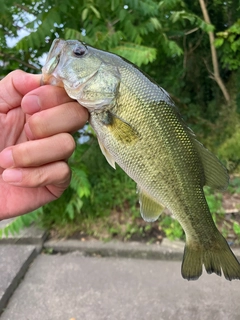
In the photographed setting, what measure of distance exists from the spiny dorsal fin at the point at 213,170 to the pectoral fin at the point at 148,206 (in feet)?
0.94

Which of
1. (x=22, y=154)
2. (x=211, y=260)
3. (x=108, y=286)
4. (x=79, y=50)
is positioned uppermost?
(x=79, y=50)

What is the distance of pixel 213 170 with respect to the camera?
1679mm

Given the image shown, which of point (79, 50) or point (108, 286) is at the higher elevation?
point (79, 50)

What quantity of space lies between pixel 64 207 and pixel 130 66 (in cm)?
295

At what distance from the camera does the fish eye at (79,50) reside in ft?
4.94

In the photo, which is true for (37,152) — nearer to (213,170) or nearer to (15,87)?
(15,87)

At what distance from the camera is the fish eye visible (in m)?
1.50

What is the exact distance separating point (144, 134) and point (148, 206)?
0.40 metres

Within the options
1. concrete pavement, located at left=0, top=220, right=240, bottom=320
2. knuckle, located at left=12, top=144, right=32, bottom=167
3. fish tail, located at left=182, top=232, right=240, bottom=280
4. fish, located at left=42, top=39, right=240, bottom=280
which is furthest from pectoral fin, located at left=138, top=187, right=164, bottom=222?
concrete pavement, located at left=0, top=220, right=240, bottom=320

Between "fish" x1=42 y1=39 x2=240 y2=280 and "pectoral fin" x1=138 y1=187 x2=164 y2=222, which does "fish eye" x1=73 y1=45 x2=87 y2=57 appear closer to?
"fish" x1=42 y1=39 x2=240 y2=280

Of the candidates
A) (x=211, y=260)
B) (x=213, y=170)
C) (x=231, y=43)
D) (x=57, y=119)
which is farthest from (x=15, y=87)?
(x=231, y=43)

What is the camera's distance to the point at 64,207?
4.19m

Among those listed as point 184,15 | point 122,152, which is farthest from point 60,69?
point 184,15

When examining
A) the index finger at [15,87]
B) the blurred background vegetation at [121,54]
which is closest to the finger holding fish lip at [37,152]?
the index finger at [15,87]
